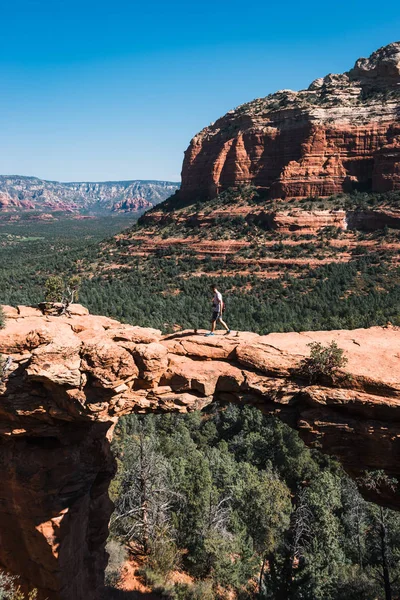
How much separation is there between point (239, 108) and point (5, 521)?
348ft

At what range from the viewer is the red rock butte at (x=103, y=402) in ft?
29.8

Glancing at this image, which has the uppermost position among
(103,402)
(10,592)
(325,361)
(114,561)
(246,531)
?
(325,361)

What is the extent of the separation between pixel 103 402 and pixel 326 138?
268 ft

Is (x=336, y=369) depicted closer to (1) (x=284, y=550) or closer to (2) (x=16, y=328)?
(2) (x=16, y=328)

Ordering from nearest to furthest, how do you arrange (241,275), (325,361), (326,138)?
(325,361) < (241,275) < (326,138)

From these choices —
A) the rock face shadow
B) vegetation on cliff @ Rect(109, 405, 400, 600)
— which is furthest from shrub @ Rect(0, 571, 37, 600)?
vegetation on cliff @ Rect(109, 405, 400, 600)

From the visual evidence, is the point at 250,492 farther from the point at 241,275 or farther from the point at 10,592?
the point at 241,275

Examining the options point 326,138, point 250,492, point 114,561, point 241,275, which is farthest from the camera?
point 326,138

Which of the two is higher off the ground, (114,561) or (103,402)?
(103,402)

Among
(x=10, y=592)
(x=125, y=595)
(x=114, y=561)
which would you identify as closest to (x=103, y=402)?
(x=10, y=592)

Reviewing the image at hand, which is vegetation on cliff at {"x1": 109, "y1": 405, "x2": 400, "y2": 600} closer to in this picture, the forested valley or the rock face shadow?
the forested valley

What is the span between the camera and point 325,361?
934cm

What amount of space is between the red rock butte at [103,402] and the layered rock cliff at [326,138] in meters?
71.7

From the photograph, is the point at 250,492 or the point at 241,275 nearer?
the point at 250,492
